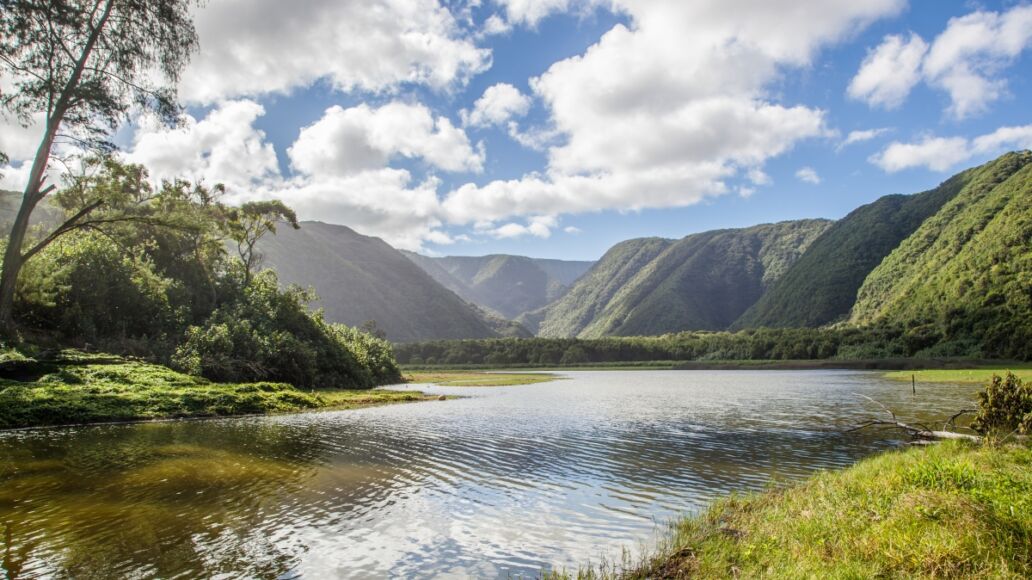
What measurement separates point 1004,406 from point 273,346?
54966mm

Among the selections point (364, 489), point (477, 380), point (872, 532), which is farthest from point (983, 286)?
point (364, 489)

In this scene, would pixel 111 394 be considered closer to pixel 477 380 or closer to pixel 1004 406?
pixel 1004 406

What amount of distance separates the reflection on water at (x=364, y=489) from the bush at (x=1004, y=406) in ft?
14.5

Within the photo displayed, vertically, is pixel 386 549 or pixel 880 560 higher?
pixel 880 560

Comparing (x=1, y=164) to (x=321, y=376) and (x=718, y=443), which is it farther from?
(x=718, y=443)

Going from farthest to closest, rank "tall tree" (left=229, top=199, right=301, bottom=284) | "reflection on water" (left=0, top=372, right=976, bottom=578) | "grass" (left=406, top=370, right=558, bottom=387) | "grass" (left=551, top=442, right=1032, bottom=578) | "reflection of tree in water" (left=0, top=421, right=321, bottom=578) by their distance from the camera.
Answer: "grass" (left=406, top=370, right=558, bottom=387) → "tall tree" (left=229, top=199, right=301, bottom=284) → "reflection on water" (left=0, top=372, right=976, bottom=578) → "reflection of tree in water" (left=0, top=421, right=321, bottom=578) → "grass" (left=551, top=442, right=1032, bottom=578)

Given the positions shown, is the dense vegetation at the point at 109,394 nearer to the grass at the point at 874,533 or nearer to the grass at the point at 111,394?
the grass at the point at 111,394

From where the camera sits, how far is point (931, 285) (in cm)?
17600

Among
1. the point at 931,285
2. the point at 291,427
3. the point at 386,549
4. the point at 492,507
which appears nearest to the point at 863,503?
the point at 492,507

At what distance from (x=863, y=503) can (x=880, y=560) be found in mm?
3888

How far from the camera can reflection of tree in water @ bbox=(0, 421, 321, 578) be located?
10828 millimetres

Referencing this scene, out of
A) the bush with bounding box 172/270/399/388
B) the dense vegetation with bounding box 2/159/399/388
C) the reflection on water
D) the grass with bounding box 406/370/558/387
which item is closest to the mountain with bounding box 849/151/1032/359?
the grass with bounding box 406/370/558/387

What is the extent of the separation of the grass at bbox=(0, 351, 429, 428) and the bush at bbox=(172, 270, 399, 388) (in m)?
6.09

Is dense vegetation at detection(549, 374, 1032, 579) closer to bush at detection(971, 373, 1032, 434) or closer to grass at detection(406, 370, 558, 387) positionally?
bush at detection(971, 373, 1032, 434)
